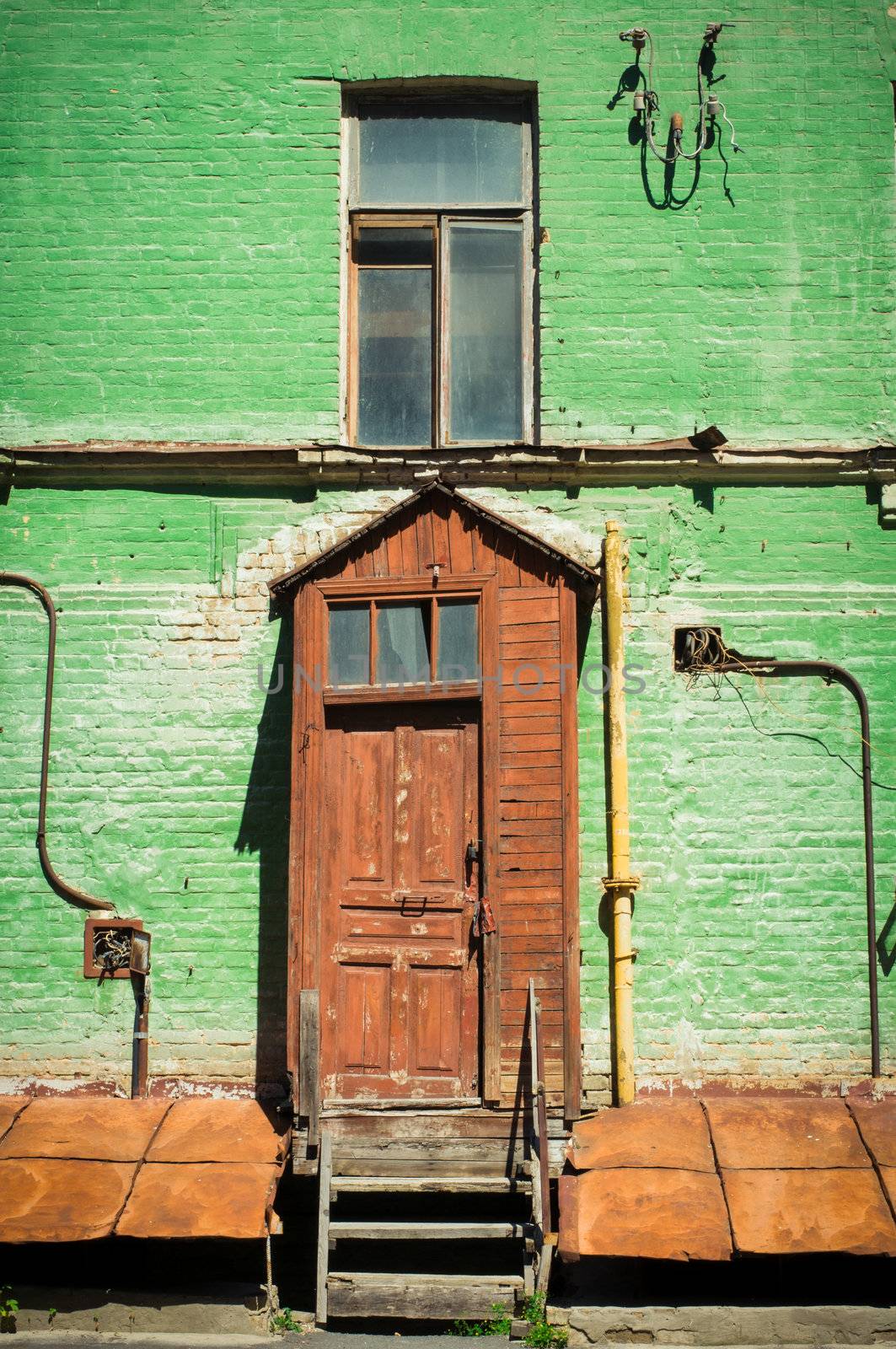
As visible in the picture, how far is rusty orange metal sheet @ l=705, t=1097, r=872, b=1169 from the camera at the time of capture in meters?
7.09

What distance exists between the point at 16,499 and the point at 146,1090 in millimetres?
3655

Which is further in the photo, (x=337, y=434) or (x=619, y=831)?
(x=337, y=434)

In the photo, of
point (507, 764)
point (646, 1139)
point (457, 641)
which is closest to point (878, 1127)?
→ point (646, 1139)

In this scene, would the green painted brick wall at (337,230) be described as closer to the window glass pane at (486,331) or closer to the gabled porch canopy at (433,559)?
the window glass pane at (486,331)

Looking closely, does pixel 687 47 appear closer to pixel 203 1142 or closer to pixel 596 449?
pixel 596 449

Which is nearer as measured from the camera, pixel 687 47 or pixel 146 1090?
pixel 146 1090

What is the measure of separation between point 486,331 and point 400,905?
372 cm

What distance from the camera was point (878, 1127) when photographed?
7324 mm

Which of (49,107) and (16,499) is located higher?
(49,107)

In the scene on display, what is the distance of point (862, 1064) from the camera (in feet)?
25.6

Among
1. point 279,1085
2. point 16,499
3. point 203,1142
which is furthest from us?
point 16,499

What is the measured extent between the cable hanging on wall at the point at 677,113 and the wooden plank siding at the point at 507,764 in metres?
2.86

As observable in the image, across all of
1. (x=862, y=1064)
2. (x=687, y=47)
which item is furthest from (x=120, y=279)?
(x=862, y=1064)

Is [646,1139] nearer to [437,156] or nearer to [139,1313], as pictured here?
[139,1313]
